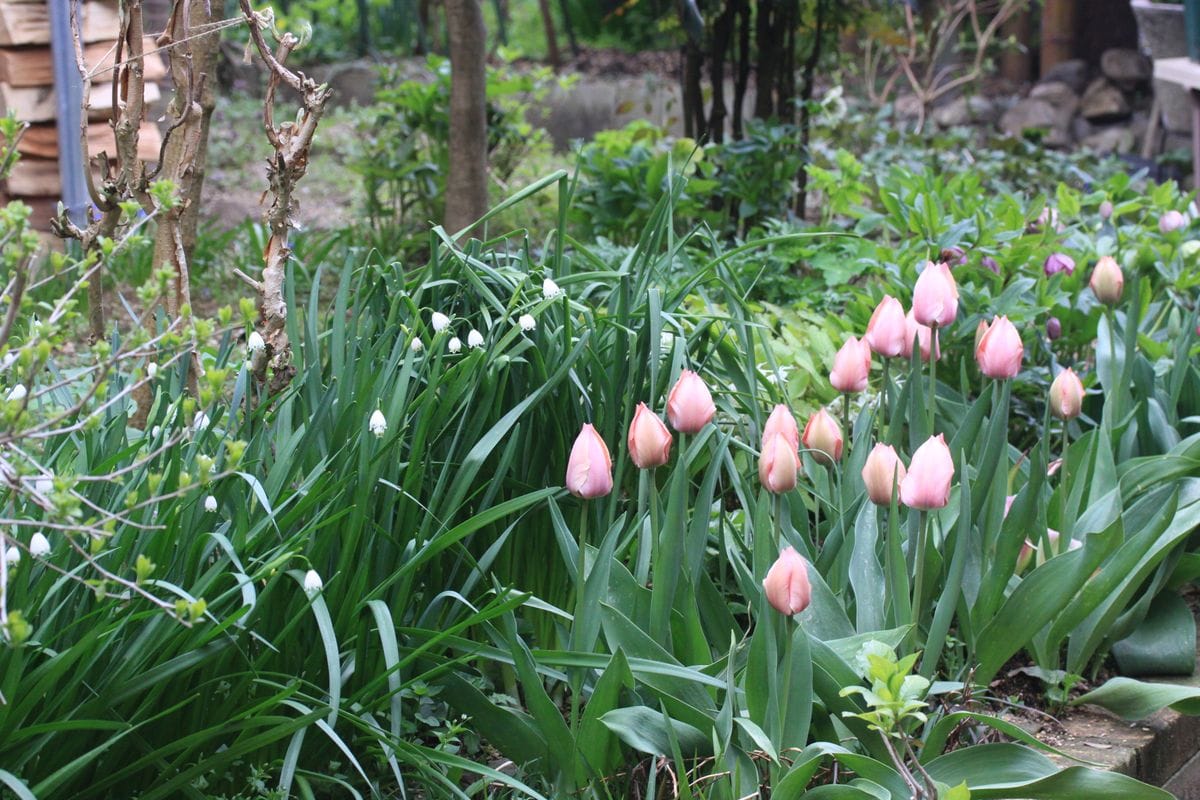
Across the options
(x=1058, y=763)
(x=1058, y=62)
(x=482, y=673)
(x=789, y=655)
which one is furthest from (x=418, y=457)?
(x=1058, y=62)

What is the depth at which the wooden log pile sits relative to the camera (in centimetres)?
484

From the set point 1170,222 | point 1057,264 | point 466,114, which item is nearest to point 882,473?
point 1057,264

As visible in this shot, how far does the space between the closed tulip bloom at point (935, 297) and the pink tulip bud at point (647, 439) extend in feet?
1.78

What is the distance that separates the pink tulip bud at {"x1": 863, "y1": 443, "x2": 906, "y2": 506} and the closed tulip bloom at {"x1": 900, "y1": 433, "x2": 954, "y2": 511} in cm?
5

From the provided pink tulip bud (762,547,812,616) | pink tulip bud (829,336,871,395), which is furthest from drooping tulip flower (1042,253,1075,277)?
pink tulip bud (762,547,812,616)

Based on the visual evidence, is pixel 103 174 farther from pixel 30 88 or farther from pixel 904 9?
pixel 904 9

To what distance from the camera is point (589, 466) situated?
1527 millimetres

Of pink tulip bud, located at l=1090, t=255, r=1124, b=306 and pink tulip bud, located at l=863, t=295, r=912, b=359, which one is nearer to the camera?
pink tulip bud, located at l=863, t=295, r=912, b=359

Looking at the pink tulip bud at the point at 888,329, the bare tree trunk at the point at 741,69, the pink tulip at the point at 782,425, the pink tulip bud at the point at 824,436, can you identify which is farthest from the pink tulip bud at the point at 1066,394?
the bare tree trunk at the point at 741,69

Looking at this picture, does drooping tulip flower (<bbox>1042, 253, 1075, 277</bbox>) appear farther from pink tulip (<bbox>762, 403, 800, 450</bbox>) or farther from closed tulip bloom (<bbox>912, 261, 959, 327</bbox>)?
pink tulip (<bbox>762, 403, 800, 450</bbox>)

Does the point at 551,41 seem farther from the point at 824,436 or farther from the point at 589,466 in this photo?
the point at 589,466

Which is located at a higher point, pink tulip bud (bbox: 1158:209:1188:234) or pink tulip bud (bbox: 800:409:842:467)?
pink tulip bud (bbox: 1158:209:1188:234)

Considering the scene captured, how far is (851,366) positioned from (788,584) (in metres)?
0.54

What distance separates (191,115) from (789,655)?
1580 millimetres
